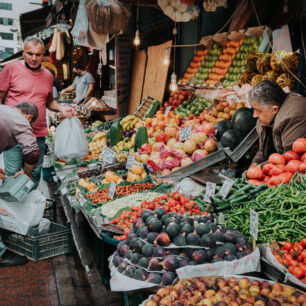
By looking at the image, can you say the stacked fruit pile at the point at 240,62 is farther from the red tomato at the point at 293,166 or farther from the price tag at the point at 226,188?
the price tag at the point at 226,188

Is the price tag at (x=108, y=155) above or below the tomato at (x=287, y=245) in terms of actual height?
below

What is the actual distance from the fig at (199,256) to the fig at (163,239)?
202 mm

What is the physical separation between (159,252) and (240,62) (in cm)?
467

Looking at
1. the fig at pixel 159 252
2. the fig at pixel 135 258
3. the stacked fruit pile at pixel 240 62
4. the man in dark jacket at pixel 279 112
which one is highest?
the stacked fruit pile at pixel 240 62

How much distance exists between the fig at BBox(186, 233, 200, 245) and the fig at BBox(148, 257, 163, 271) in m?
0.25

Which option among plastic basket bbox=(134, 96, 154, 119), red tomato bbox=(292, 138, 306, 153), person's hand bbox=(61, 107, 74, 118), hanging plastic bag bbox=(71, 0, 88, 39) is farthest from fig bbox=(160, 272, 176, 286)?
plastic basket bbox=(134, 96, 154, 119)

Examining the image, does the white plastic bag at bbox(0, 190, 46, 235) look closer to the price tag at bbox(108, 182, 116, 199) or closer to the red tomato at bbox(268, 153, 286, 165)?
the price tag at bbox(108, 182, 116, 199)

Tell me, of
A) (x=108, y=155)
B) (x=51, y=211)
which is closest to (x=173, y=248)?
(x=108, y=155)

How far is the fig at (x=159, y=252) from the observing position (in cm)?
240

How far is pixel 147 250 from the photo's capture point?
8.00ft

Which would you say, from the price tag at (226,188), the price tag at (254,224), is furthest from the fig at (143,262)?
the price tag at (226,188)

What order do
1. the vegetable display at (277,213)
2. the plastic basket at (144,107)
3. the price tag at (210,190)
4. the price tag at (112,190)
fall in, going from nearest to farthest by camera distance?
the vegetable display at (277,213) → the price tag at (210,190) → the price tag at (112,190) → the plastic basket at (144,107)

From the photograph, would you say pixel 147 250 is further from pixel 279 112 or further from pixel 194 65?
pixel 194 65

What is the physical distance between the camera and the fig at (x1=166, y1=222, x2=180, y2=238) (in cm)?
246
